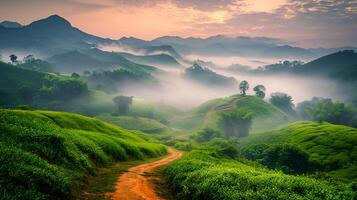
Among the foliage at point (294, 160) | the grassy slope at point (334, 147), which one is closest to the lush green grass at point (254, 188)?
the grassy slope at point (334, 147)

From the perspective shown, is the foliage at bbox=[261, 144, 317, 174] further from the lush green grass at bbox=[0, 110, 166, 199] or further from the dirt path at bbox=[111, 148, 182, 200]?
the dirt path at bbox=[111, 148, 182, 200]

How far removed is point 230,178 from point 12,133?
79.5 ft

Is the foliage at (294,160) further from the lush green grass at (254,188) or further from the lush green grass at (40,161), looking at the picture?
the lush green grass at (254,188)

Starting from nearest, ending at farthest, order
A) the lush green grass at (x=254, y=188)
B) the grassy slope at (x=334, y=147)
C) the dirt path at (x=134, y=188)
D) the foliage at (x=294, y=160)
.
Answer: the lush green grass at (x=254, y=188)
the dirt path at (x=134, y=188)
the grassy slope at (x=334, y=147)
the foliage at (x=294, y=160)

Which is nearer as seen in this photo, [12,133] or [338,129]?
[12,133]

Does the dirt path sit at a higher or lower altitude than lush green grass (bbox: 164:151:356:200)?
lower

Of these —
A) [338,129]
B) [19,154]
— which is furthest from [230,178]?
[338,129]

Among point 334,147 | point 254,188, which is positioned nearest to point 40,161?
point 254,188

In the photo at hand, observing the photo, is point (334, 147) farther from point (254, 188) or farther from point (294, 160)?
point (254, 188)

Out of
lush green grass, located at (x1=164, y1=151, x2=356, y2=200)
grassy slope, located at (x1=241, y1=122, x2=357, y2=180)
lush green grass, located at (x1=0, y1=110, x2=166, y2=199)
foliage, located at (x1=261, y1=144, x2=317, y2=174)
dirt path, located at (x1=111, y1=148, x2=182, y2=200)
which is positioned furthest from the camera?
foliage, located at (x1=261, y1=144, x2=317, y2=174)

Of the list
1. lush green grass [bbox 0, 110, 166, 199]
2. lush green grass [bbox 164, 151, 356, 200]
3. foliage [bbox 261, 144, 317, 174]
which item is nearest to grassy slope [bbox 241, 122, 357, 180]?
foliage [bbox 261, 144, 317, 174]

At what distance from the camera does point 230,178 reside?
111 feet

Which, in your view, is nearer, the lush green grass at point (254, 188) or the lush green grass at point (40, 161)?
the lush green grass at point (40, 161)

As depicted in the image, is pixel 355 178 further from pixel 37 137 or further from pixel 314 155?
pixel 37 137
